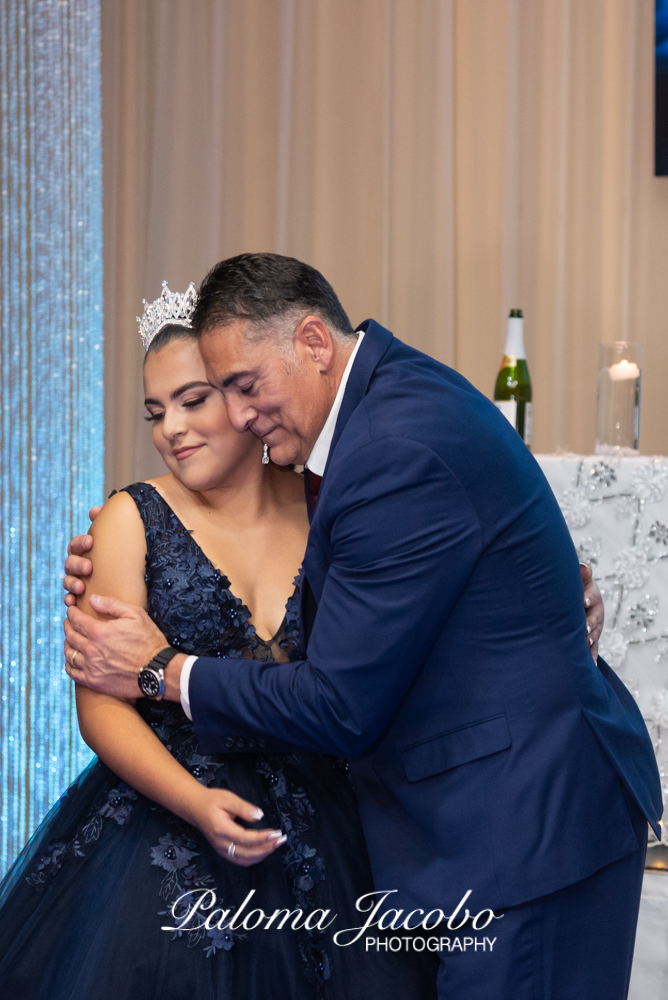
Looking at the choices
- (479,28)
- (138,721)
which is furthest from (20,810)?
(479,28)

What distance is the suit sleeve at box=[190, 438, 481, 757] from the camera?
1.26 m

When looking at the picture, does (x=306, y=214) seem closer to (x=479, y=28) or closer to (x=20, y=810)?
(x=479, y=28)

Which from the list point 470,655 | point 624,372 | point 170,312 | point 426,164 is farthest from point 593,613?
point 426,164

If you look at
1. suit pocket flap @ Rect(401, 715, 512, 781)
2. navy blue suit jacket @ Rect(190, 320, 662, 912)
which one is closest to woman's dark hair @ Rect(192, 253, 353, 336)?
navy blue suit jacket @ Rect(190, 320, 662, 912)

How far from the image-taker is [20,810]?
308 cm

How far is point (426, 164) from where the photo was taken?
3385mm

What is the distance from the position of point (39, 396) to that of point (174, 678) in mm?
2116

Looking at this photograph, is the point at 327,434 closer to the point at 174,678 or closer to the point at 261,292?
the point at 261,292

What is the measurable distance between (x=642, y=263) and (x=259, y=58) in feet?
5.29

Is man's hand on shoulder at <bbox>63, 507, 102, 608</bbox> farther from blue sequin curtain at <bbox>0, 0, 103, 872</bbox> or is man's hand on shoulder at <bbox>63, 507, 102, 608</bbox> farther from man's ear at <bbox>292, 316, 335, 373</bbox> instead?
blue sequin curtain at <bbox>0, 0, 103, 872</bbox>

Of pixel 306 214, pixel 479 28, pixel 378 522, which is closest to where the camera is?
pixel 378 522

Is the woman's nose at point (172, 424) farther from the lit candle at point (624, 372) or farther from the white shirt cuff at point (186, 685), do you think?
the lit candle at point (624, 372)

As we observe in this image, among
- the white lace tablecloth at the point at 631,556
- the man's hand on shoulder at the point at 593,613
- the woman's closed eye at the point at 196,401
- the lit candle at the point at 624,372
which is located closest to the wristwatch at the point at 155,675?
the woman's closed eye at the point at 196,401

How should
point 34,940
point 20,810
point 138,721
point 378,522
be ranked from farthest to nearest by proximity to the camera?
point 20,810 < point 138,721 < point 34,940 < point 378,522
